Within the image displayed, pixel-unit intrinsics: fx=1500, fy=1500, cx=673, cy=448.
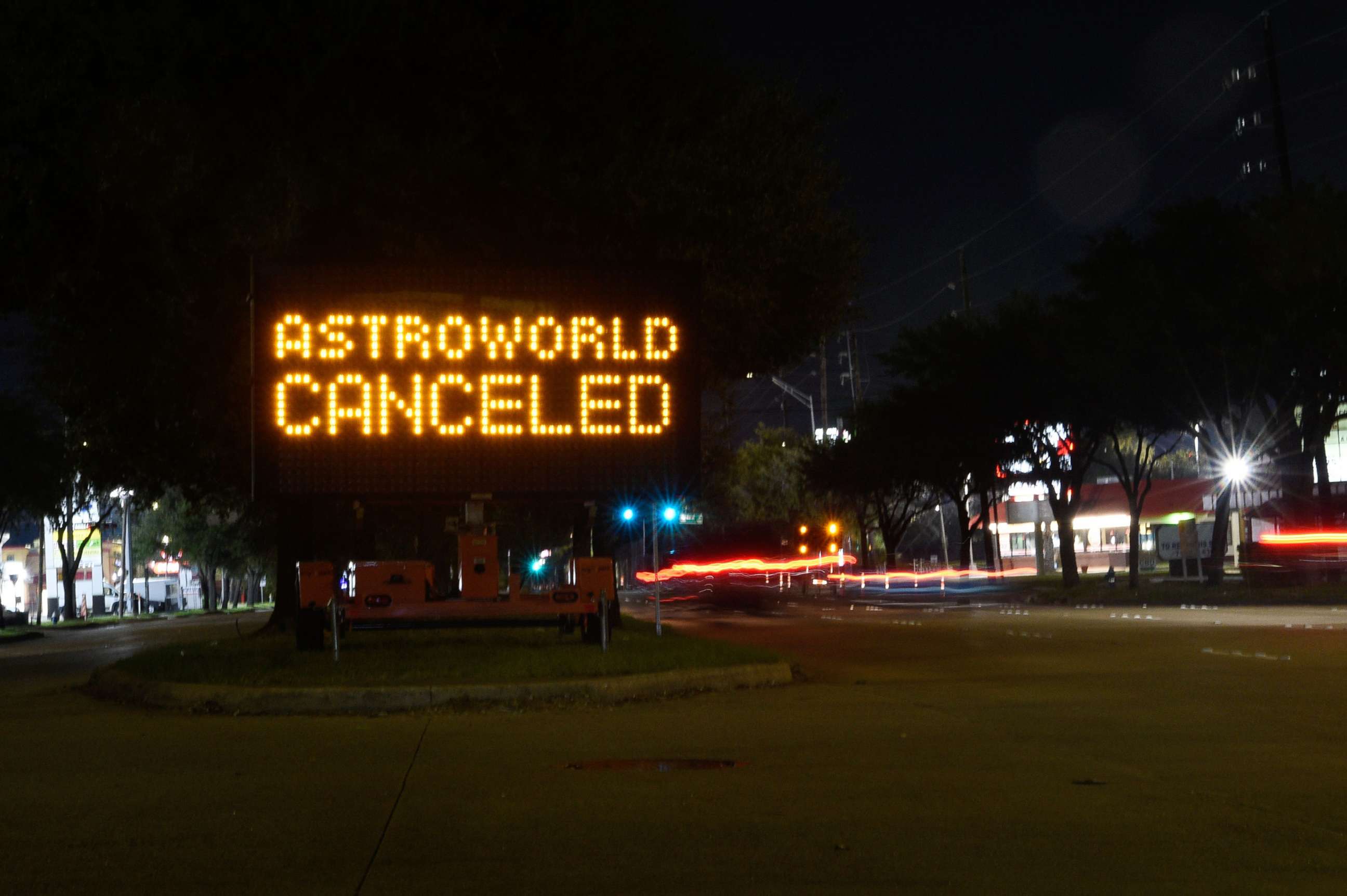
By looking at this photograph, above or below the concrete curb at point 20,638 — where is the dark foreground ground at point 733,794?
above

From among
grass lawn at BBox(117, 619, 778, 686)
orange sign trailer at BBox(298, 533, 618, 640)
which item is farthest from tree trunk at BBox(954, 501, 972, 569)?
orange sign trailer at BBox(298, 533, 618, 640)

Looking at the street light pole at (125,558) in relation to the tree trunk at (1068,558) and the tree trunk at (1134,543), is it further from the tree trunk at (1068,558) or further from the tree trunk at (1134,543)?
the tree trunk at (1134,543)

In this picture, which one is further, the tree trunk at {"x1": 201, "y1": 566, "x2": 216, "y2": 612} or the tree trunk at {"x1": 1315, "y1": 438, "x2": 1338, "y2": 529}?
the tree trunk at {"x1": 201, "y1": 566, "x2": 216, "y2": 612}

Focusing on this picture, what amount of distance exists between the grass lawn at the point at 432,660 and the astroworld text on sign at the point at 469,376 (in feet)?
7.52

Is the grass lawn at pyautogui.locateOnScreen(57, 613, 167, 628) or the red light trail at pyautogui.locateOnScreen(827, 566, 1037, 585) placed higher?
the red light trail at pyautogui.locateOnScreen(827, 566, 1037, 585)

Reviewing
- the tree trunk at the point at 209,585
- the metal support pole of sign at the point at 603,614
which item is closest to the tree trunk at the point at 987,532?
the metal support pole of sign at the point at 603,614

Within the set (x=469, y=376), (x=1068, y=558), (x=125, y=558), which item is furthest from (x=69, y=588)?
(x=469, y=376)

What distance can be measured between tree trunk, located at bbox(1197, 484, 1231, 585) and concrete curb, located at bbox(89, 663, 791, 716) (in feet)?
93.1

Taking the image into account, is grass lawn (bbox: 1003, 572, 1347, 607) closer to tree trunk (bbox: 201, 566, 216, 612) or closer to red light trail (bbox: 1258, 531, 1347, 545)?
red light trail (bbox: 1258, 531, 1347, 545)

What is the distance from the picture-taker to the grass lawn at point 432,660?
13719 mm

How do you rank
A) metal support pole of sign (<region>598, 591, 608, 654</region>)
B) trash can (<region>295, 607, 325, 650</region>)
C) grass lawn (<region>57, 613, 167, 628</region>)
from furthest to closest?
1. grass lawn (<region>57, 613, 167, 628</region>)
2. trash can (<region>295, 607, 325, 650</region>)
3. metal support pole of sign (<region>598, 591, 608, 654</region>)

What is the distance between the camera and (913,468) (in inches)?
2096

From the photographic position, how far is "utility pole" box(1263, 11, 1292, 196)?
136 ft

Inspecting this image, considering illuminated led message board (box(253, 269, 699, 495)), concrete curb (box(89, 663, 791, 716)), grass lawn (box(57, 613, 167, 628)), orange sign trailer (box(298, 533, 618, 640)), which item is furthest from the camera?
grass lawn (box(57, 613, 167, 628))
